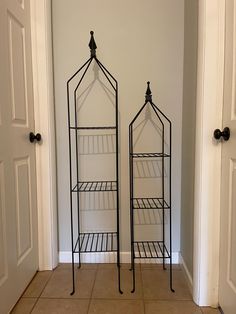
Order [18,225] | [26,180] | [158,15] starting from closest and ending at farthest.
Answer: [18,225] < [26,180] < [158,15]

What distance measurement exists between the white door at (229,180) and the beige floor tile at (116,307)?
440 millimetres

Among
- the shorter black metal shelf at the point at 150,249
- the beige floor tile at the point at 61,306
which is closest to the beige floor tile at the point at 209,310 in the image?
the shorter black metal shelf at the point at 150,249

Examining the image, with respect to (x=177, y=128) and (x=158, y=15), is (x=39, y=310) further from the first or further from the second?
(x=158, y=15)

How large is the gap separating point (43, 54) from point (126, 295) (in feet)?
5.08

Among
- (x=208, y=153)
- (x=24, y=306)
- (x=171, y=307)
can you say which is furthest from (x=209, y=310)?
(x=24, y=306)

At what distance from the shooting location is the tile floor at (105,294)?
141cm

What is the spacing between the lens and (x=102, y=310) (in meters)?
1.40

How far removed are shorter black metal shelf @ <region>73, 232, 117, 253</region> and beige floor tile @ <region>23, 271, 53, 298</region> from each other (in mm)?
258

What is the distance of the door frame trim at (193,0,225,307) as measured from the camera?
1336 millimetres

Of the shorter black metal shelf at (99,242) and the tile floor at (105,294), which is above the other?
the shorter black metal shelf at (99,242)

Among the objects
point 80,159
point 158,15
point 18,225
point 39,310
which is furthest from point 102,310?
point 158,15

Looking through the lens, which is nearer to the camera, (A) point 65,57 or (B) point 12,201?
(B) point 12,201

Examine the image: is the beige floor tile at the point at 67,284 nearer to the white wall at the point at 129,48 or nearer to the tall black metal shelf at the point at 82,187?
the tall black metal shelf at the point at 82,187

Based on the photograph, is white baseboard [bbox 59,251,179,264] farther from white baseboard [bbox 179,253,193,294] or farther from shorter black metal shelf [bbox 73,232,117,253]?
white baseboard [bbox 179,253,193,294]
